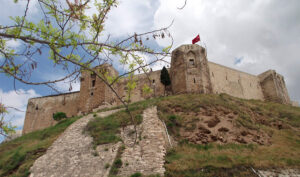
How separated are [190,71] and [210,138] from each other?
988 cm

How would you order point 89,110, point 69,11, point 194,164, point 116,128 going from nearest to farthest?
point 69,11
point 194,164
point 116,128
point 89,110

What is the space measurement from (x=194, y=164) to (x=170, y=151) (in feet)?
6.58

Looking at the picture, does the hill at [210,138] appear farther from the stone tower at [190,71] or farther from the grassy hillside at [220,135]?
the stone tower at [190,71]

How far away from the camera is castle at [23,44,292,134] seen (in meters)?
21.6

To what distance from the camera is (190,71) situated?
21516 mm

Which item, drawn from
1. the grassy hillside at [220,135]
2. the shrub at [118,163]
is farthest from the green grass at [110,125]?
the shrub at [118,163]

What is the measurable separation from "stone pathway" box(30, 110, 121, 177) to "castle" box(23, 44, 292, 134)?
22.8ft

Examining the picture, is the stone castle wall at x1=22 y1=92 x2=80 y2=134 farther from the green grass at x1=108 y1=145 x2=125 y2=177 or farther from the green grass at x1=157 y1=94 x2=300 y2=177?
the green grass at x1=108 y1=145 x2=125 y2=177

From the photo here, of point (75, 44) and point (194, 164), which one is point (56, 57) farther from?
point (194, 164)

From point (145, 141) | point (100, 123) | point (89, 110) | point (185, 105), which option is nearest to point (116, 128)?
point (100, 123)

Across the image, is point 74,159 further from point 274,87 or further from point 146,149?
point 274,87

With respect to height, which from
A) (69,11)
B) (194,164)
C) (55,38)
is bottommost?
(194,164)

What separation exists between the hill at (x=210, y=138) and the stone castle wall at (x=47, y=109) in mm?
10536

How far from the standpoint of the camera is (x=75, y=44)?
4.53 metres
